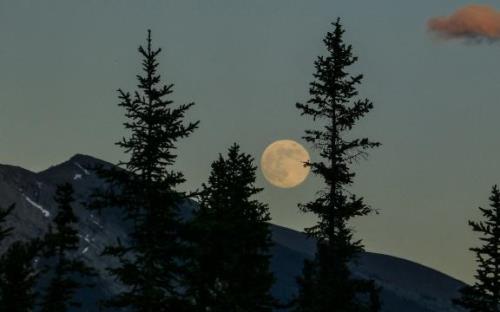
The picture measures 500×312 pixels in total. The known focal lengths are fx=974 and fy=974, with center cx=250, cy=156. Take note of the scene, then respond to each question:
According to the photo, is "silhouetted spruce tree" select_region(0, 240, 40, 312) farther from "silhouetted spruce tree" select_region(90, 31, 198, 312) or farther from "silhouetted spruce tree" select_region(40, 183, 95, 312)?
"silhouetted spruce tree" select_region(40, 183, 95, 312)

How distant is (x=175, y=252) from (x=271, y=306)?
8846mm

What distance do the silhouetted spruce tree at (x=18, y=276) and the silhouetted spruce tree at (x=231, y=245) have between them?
49.2 ft

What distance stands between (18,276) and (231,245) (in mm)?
19392

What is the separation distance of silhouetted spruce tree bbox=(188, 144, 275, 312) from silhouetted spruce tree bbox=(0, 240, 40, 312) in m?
15.0

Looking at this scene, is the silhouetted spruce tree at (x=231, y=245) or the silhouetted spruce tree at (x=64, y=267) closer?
the silhouetted spruce tree at (x=231, y=245)

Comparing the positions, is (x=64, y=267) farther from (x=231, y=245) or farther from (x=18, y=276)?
(x=18, y=276)

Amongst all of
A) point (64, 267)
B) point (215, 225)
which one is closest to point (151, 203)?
point (215, 225)

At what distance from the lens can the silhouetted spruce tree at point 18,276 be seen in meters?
16.2

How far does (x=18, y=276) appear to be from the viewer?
17812 millimetres

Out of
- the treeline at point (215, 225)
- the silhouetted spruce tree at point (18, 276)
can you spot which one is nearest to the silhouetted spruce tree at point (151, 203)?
the treeline at point (215, 225)

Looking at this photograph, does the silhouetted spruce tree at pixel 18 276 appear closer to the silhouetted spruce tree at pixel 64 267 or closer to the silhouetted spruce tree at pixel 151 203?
the silhouetted spruce tree at pixel 151 203

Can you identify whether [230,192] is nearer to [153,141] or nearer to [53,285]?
[153,141]

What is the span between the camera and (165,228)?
3300cm

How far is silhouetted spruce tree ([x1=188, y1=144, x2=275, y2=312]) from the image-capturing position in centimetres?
3509
